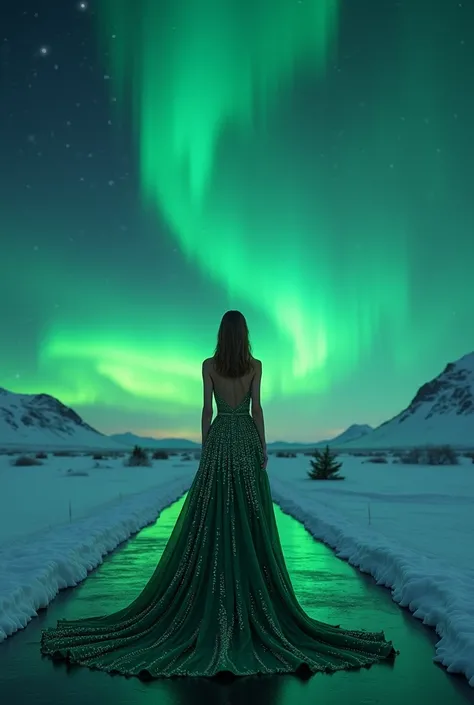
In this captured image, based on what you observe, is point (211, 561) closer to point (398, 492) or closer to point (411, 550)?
point (411, 550)

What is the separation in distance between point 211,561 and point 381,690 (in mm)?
1781

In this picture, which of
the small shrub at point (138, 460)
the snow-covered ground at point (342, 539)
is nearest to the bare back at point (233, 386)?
the snow-covered ground at point (342, 539)

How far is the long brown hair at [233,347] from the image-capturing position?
244 inches

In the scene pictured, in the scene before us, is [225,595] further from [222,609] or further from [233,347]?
[233,347]

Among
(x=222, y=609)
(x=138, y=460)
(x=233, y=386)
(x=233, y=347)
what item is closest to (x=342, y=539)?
(x=233, y=386)

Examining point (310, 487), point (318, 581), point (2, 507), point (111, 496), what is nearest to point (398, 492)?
point (310, 487)

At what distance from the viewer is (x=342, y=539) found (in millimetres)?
11539

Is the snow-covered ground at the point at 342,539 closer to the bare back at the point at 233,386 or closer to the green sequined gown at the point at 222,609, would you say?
the green sequined gown at the point at 222,609

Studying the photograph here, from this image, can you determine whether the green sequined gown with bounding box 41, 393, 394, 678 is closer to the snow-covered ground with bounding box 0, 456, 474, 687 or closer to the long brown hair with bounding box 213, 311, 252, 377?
the long brown hair with bounding box 213, 311, 252, 377

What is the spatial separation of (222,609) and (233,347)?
205 cm

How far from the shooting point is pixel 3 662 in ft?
17.5

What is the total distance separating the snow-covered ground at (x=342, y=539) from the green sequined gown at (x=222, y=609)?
31.6 inches

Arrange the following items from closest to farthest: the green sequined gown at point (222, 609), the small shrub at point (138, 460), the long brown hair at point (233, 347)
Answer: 1. the green sequined gown at point (222, 609)
2. the long brown hair at point (233, 347)
3. the small shrub at point (138, 460)

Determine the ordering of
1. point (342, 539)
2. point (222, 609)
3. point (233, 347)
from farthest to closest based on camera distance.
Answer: point (342, 539)
point (233, 347)
point (222, 609)
